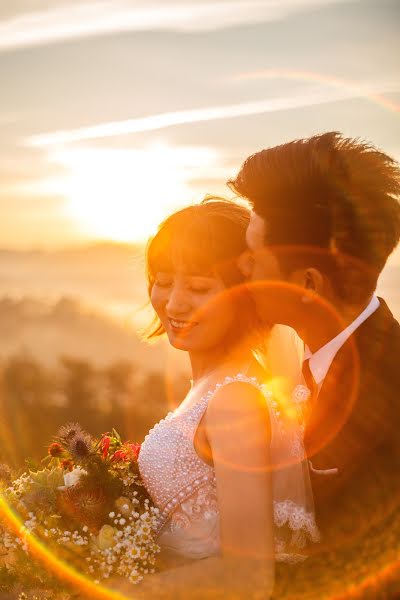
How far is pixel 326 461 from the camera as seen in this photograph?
427 centimetres

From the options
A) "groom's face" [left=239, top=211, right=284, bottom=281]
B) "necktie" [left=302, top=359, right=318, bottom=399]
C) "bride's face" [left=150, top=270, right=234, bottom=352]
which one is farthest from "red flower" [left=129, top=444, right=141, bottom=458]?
"groom's face" [left=239, top=211, right=284, bottom=281]

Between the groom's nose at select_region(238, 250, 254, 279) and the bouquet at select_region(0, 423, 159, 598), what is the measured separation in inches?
55.0

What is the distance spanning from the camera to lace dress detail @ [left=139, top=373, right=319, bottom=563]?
13.9ft

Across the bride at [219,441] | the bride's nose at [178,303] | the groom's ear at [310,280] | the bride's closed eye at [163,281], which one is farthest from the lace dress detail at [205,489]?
the bride's closed eye at [163,281]

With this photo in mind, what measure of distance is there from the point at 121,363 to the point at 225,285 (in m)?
6.40

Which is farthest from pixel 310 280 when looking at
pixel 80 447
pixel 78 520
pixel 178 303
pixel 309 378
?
pixel 78 520

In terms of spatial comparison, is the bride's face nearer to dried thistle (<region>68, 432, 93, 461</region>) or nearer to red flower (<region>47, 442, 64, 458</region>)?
dried thistle (<region>68, 432, 93, 461</region>)

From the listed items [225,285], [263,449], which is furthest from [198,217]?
[263,449]

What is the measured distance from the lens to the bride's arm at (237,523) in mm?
3814

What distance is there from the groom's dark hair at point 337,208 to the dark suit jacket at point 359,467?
392 millimetres

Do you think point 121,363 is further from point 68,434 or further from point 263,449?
point 263,449

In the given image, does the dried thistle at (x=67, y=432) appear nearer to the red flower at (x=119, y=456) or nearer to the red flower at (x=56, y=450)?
the red flower at (x=56, y=450)

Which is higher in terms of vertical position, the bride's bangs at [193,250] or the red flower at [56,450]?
the bride's bangs at [193,250]

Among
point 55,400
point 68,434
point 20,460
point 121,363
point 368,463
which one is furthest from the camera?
point 121,363
